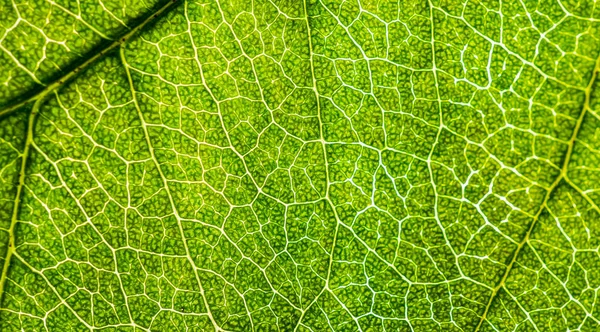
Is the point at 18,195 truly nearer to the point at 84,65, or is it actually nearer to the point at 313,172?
the point at 84,65

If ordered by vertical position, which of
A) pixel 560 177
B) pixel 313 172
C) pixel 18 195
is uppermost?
pixel 18 195

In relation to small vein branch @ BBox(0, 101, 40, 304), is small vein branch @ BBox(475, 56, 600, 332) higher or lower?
lower

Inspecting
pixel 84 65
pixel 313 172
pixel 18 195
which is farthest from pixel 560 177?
pixel 18 195

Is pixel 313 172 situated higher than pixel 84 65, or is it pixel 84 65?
pixel 84 65

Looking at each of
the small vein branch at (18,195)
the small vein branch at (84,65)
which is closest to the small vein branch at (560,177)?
the small vein branch at (84,65)

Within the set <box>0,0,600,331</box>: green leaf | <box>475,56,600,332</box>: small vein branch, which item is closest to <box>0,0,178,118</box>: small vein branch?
<box>0,0,600,331</box>: green leaf

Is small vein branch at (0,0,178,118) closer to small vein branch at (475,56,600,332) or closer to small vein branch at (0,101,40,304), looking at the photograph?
small vein branch at (0,101,40,304)

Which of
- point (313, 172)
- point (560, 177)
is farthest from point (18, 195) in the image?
point (560, 177)

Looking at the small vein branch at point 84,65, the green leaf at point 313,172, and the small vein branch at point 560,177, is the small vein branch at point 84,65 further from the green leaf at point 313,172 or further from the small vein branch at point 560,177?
the small vein branch at point 560,177

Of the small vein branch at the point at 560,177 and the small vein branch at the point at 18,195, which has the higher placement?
the small vein branch at the point at 18,195
